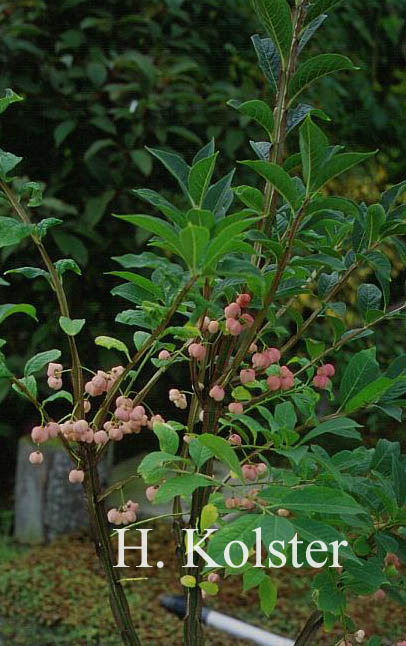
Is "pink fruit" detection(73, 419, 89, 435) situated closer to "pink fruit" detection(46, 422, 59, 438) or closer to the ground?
"pink fruit" detection(46, 422, 59, 438)

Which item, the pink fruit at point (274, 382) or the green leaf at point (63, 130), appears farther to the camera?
the green leaf at point (63, 130)

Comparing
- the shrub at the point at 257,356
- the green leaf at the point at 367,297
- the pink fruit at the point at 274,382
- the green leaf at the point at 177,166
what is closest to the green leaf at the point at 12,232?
the shrub at the point at 257,356

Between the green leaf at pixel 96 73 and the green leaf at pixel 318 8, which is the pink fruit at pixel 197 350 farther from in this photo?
the green leaf at pixel 96 73

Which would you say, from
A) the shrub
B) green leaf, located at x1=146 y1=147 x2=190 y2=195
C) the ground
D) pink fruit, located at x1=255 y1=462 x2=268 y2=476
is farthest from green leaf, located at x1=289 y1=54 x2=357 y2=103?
the ground

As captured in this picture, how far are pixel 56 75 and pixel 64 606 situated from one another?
1.43 metres

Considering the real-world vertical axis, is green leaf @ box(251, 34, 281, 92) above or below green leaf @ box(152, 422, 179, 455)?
above

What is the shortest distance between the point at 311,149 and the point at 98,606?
177 centimetres

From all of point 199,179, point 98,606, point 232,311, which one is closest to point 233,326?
point 232,311

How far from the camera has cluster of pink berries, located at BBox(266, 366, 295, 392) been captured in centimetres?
73

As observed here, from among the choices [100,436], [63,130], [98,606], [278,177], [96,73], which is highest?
[278,177]

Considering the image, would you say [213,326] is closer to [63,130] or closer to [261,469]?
[261,469]

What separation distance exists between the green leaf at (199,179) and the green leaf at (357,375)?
19 cm

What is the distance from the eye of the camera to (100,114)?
264cm

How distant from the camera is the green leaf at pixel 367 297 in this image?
852 millimetres
